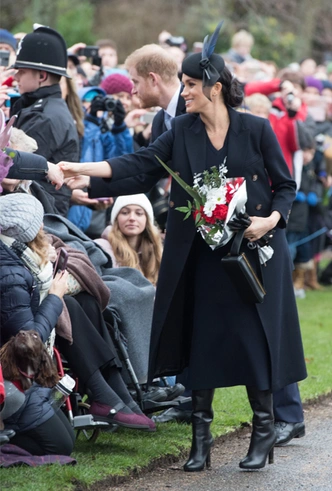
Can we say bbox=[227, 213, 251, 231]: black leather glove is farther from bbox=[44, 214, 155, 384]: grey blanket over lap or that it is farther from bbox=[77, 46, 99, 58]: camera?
bbox=[77, 46, 99, 58]: camera

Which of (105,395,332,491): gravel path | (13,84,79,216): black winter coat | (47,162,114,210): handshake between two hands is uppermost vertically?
(13,84,79,216): black winter coat

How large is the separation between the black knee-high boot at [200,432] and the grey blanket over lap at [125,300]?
0.73 metres

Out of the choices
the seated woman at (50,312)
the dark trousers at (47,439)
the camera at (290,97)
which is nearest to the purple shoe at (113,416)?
the seated woman at (50,312)

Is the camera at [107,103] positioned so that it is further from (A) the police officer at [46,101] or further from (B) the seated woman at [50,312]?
(B) the seated woman at [50,312]

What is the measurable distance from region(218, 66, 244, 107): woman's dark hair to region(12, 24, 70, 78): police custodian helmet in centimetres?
200

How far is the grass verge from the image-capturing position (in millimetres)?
4867

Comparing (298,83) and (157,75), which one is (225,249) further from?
(298,83)

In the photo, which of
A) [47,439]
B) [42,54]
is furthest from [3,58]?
[47,439]

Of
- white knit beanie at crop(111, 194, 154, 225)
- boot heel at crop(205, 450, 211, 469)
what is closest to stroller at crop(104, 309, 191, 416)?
boot heel at crop(205, 450, 211, 469)

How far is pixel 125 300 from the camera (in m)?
6.11

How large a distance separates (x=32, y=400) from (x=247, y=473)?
4.04 ft

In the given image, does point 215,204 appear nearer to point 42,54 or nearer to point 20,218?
Answer: point 20,218

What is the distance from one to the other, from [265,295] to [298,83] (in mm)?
7973

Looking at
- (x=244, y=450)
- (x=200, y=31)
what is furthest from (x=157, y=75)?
(x=200, y=31)
